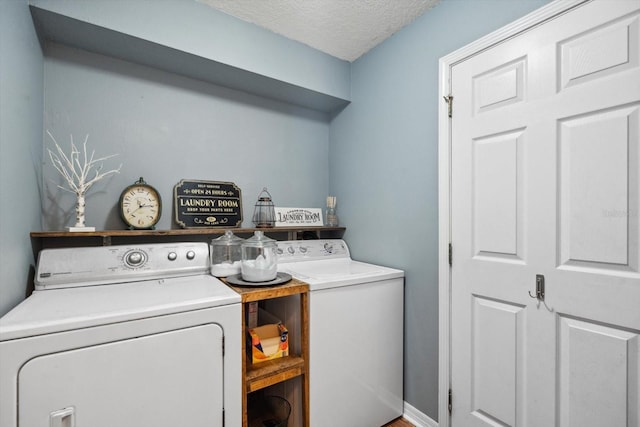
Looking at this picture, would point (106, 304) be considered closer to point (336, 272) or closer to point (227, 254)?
point (227, 254)

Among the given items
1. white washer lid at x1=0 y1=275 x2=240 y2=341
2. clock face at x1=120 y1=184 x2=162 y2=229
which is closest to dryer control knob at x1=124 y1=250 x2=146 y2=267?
white washer lid at x1=0 y1=275 x2=240 y2=341

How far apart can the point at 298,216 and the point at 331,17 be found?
4.38 ft

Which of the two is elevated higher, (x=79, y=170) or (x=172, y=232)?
(x=79, y=170)

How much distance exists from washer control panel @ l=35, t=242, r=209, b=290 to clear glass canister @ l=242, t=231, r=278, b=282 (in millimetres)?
257

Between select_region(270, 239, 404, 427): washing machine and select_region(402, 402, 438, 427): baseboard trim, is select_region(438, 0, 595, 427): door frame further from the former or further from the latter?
select_region(270, 239, 404, 427): washing machine

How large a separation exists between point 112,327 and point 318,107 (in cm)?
203

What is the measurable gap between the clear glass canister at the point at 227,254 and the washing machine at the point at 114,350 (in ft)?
0.53

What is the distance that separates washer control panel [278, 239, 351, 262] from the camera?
6.72ft

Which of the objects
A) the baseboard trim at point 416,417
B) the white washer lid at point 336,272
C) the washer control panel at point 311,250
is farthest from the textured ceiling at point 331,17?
the baseboard trim at point 416,417

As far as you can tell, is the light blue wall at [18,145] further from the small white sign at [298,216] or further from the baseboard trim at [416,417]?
the baseboard trim at [416,417]

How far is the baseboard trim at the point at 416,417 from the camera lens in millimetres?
1729

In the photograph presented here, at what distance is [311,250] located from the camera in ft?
7.13

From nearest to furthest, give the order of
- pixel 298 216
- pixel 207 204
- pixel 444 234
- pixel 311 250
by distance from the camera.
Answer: pixel 444 234, pixel 207 204, pixel 311 250, pixel 298 216

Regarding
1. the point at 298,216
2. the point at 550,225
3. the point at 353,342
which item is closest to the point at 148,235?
the point at 298,216
